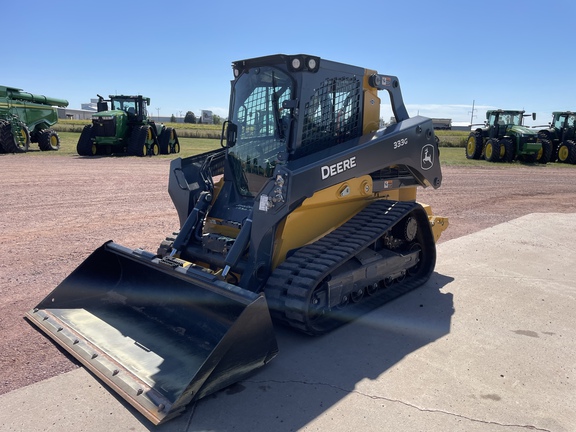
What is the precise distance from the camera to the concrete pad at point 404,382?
127 inches

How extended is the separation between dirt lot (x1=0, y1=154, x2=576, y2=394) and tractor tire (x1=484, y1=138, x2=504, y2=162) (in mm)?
3707

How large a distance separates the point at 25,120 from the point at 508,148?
2433 centimetres

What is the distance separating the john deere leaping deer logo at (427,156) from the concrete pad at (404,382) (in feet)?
5.10

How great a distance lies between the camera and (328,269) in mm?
4281

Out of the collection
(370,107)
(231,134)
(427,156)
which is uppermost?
(370,107)

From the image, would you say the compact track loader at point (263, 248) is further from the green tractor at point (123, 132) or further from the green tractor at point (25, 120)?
the green tractor at point (25, 120)

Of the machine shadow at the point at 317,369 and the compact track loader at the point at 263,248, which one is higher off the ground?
the compact track loader at the point at 263,248

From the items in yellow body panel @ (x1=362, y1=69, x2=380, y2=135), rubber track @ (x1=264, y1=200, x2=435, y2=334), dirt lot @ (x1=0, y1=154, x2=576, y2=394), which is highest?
yellow body panel @ (x1=362, y1=69, x2=380, y2=135)

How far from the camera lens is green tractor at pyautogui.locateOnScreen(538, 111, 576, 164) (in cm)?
2611

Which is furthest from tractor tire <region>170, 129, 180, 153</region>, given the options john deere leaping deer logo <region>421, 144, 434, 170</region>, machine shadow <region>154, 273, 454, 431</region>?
machine shadow <region>154, 273, 454, 431</region>

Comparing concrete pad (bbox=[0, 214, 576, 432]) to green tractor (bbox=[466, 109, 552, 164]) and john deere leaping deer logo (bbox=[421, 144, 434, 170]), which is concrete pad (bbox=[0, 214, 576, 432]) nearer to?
john deere leaping deer logo (bbox=[421, 144, 434, 170])

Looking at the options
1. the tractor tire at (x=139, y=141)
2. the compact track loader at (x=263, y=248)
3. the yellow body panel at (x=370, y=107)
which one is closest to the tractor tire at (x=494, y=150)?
the tractor tire at (x=139, y=141)

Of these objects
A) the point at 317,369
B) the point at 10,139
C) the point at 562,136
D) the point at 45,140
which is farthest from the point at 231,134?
the point at 562,136

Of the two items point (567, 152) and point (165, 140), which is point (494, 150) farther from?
point (165, 140)
